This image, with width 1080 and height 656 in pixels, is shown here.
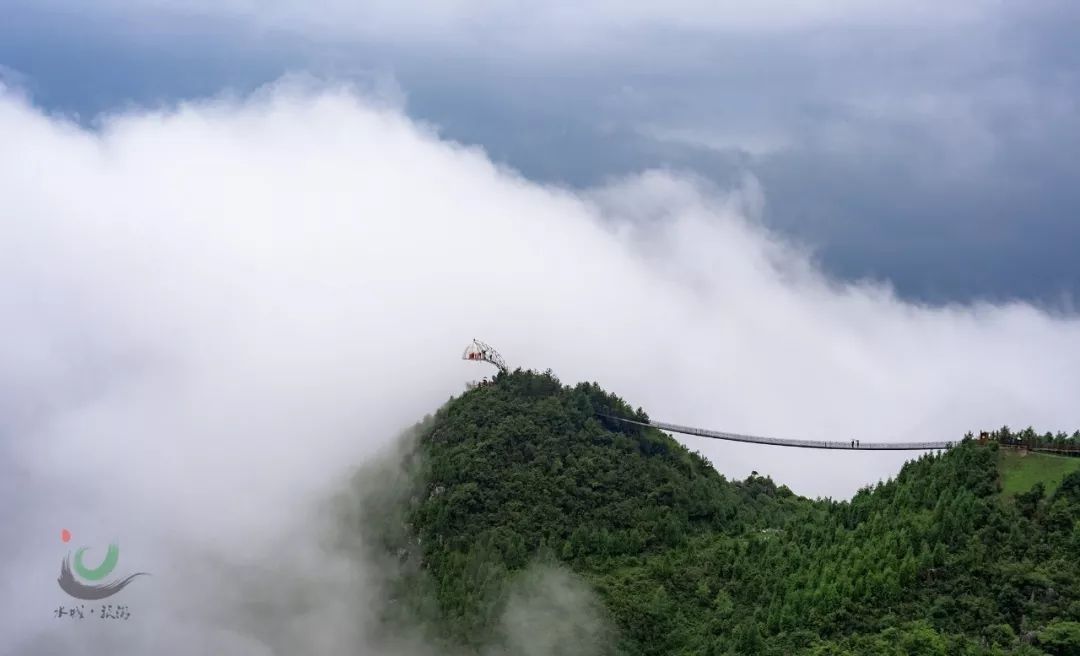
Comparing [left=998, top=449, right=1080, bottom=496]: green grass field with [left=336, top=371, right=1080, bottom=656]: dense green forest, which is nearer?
[left=336, top=371, right=1080, bottom=656]: dense green forest

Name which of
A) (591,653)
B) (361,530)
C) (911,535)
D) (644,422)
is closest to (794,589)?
(911,535)

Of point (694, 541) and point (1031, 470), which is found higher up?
point (1031, 470)

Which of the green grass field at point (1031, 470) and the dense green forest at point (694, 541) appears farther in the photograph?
the green grass field at point (1031, 470)

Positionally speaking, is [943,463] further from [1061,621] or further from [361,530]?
[361,530]

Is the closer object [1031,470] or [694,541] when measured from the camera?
[1031,470]
